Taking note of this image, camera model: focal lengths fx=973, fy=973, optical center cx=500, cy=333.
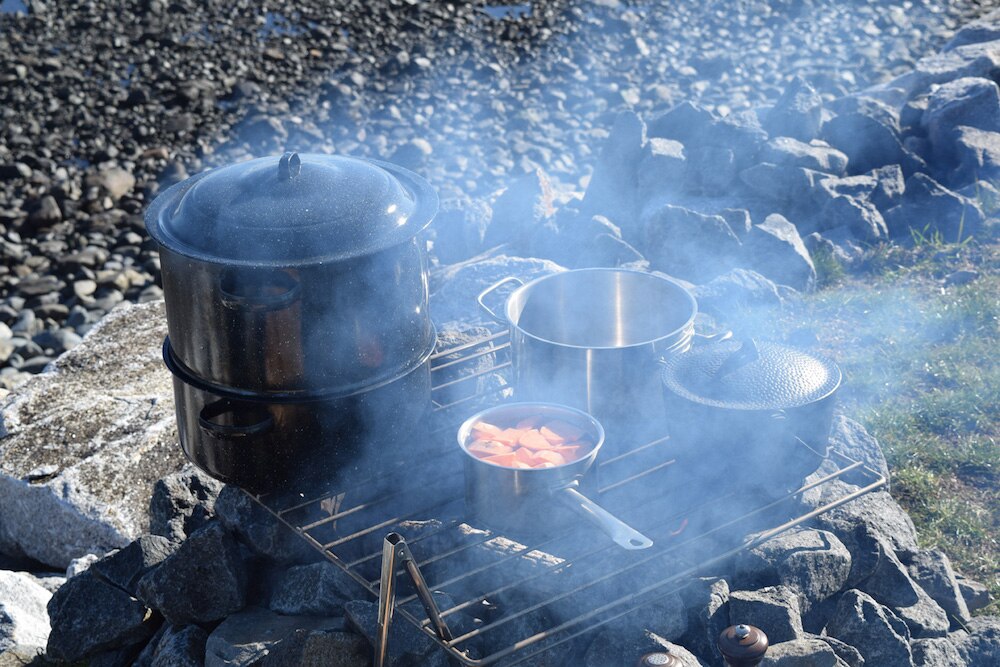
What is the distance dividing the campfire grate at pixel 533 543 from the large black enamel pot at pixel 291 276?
0.47 metres

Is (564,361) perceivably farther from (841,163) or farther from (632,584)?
(841,163)

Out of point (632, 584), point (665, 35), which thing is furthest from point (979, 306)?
point (665, 35)

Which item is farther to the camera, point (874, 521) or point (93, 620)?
point (874, 521)

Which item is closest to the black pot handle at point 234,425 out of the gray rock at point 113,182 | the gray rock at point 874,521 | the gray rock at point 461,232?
the gray rock at point 874,521

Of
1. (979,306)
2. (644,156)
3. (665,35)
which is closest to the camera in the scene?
(979,306)

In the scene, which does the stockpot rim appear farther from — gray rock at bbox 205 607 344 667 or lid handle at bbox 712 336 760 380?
gray rock at bbox 205 607 344 667

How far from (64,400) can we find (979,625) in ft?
13.9

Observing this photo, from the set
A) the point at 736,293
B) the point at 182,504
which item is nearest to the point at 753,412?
the point at 182,504

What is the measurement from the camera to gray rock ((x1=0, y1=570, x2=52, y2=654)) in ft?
12.6

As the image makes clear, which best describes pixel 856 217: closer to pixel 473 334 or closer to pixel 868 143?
pixel 868 143

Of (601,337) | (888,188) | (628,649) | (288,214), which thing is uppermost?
(288,214)

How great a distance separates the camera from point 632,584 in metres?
3.09

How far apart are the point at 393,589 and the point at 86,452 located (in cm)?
243

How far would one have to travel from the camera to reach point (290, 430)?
3117mm
